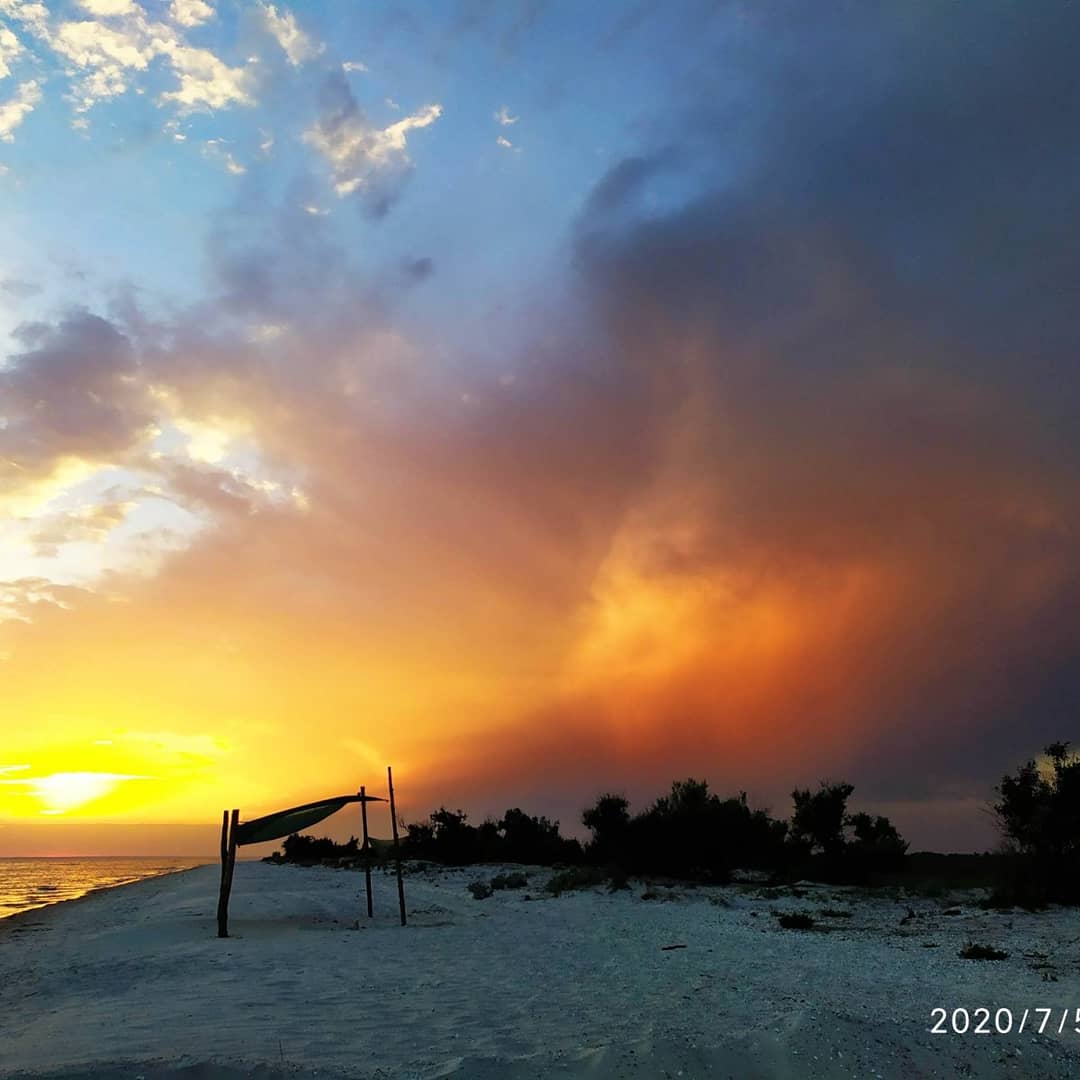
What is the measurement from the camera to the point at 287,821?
65.0ft

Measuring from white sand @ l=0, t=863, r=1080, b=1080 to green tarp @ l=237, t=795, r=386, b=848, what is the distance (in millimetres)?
2108

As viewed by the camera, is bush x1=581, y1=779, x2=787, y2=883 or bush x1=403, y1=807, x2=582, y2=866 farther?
bush x1=403, y1=807, x2=582, y2=866

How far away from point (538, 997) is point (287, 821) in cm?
1117

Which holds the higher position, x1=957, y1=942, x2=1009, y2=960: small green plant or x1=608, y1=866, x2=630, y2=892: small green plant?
x1=608, y1=866, x2=630, y2=892: small green plant

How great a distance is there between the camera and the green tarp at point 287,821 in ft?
62.7

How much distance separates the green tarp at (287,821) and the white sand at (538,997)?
211cm

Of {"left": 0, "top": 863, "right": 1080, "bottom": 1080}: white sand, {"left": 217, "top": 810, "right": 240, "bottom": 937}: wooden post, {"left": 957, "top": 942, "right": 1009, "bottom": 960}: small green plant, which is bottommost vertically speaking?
{"left": 957, "top": 942, "right": 1009, "bottom": 960}: small green plant

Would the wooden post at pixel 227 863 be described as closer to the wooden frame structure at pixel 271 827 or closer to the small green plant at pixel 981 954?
the wooden frame structure at pixel 271 827

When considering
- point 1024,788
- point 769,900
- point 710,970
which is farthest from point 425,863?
point 710,970

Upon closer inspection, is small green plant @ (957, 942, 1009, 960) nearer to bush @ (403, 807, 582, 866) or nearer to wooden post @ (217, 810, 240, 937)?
wooden post @ (217, 810, 240, 937)

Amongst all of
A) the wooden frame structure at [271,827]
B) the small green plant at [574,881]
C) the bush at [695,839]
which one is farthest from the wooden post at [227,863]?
the bush at [695,839]

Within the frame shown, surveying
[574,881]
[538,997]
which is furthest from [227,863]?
[574,881]

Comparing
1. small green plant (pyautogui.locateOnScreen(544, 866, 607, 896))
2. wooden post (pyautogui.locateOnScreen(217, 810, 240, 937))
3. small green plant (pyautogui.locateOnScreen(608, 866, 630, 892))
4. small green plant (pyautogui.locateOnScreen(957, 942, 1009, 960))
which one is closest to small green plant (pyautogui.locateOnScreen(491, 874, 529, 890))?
small green plant (pyautogui.locateOnScreen(544, 866, 607, 896))

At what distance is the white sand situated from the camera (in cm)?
754
